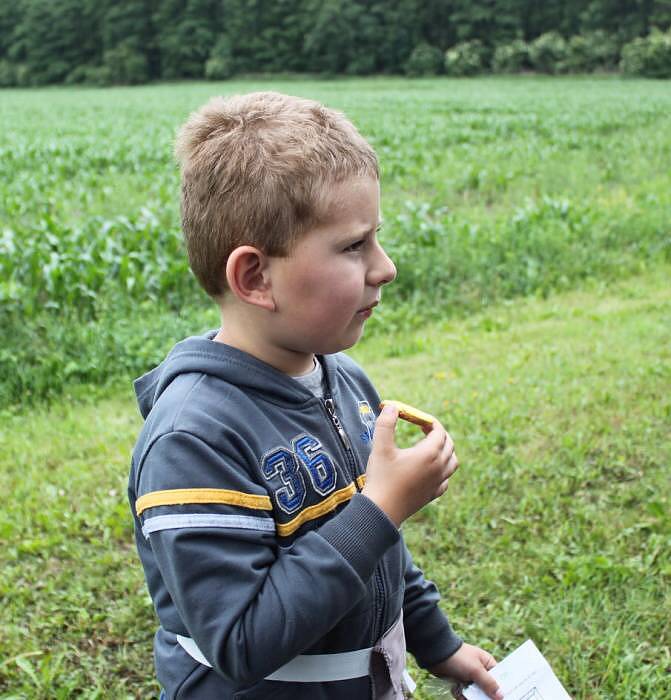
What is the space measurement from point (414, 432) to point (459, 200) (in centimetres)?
788

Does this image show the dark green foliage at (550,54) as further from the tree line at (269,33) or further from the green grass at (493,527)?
the green grass at (493,527)

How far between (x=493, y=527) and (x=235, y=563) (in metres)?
2.41

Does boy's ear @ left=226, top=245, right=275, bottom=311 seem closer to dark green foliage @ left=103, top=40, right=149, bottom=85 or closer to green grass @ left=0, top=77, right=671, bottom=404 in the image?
green grass @ left=0, top=77, right=671, bottom=404

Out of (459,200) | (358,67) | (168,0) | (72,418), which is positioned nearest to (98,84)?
(168,0)

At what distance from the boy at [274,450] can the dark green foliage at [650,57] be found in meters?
54.4

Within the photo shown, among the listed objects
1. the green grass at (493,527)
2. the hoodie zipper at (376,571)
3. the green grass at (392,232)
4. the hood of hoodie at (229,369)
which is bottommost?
the green grass at (392,232)

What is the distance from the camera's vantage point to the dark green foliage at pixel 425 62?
64312mm

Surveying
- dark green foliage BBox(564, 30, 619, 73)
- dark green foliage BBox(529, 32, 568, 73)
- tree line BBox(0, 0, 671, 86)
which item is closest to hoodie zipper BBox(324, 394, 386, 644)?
dark green foliage BBox(529, 32, 568, 73)

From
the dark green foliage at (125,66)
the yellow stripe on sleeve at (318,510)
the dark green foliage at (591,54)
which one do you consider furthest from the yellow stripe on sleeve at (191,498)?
the dark green foliage at (125,66)

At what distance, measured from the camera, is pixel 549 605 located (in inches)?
118

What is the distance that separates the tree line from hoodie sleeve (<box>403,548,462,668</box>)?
64.6 metres

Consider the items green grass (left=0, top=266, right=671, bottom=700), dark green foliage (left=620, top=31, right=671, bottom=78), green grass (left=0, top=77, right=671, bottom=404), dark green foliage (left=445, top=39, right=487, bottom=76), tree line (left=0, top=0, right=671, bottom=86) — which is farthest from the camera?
tree line (left=0, top=0, right=671, bottom=86)

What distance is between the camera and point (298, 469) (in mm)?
1441

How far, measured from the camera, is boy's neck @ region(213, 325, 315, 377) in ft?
4.98
